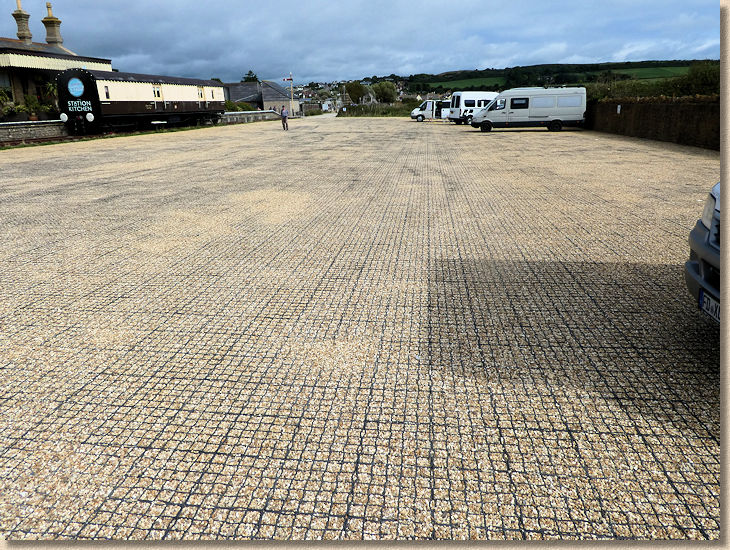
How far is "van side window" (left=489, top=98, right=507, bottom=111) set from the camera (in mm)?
28575

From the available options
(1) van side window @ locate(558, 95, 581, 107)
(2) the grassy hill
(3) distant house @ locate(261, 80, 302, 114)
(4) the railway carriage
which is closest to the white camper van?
(1) van side window @ locate(558, 95, 581, 107)

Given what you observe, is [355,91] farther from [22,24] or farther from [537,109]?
[537,109]

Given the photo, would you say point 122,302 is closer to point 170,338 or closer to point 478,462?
point 170,338

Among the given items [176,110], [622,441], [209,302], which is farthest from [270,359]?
[176,110]

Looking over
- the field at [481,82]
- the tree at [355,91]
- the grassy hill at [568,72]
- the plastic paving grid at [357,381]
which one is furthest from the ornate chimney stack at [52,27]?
the field at [481,82]

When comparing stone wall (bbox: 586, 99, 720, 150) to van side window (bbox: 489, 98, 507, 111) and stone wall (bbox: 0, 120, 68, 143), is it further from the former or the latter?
stone wall (bbox: 0, 120, 68, 143)

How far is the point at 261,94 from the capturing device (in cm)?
8138

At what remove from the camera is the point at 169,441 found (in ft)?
8.46

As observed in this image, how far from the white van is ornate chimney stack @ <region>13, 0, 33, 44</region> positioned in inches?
1586

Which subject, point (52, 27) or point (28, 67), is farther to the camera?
point (52, 27)

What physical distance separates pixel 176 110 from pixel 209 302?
103ft

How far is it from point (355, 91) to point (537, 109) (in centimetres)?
10210

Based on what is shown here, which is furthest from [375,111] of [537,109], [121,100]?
[121,100]

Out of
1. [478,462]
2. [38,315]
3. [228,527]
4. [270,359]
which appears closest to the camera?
[228,527]
